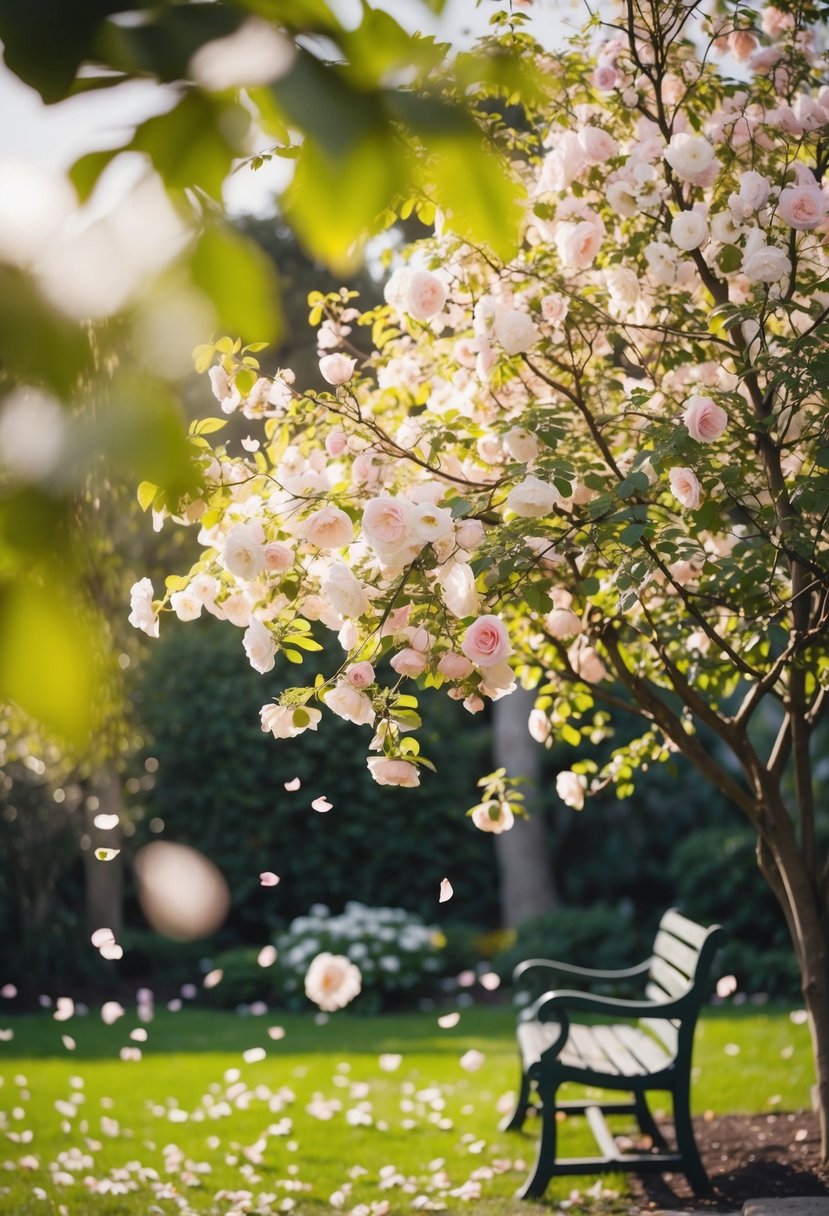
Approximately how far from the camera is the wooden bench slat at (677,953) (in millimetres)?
4277

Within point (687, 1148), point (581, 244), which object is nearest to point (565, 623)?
point (581, 244)

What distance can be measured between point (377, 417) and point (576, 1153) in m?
2.90

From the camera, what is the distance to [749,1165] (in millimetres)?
4199

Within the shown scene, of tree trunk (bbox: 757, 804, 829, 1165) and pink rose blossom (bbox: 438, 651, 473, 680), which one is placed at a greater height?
pink rose blossom (bbox: 438, 651, 473, 680)

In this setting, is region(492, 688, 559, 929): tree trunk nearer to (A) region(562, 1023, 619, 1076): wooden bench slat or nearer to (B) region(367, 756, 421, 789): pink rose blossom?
(A) region(562, 1023, 619, 1076): wooden bench slat

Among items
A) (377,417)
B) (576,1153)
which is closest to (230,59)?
(377,417)

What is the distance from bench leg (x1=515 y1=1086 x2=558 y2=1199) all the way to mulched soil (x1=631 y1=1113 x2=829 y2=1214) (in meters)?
0.33

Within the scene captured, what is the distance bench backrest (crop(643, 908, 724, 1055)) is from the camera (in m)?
4.06

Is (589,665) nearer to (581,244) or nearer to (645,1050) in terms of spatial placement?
(581,244)

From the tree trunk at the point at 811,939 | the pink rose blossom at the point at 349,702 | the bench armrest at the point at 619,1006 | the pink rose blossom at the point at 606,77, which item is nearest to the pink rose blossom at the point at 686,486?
the pink rose blossom at the point at 349,702

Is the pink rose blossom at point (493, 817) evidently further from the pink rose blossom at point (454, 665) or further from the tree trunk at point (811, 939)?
the tree trunk at point (811, 939)

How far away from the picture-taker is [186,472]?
0.76 m

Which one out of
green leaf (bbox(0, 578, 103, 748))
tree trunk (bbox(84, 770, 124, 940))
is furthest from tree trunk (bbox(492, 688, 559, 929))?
green leaf (bbox(0, 578, 103, 748))

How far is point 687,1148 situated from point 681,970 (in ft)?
2.19
